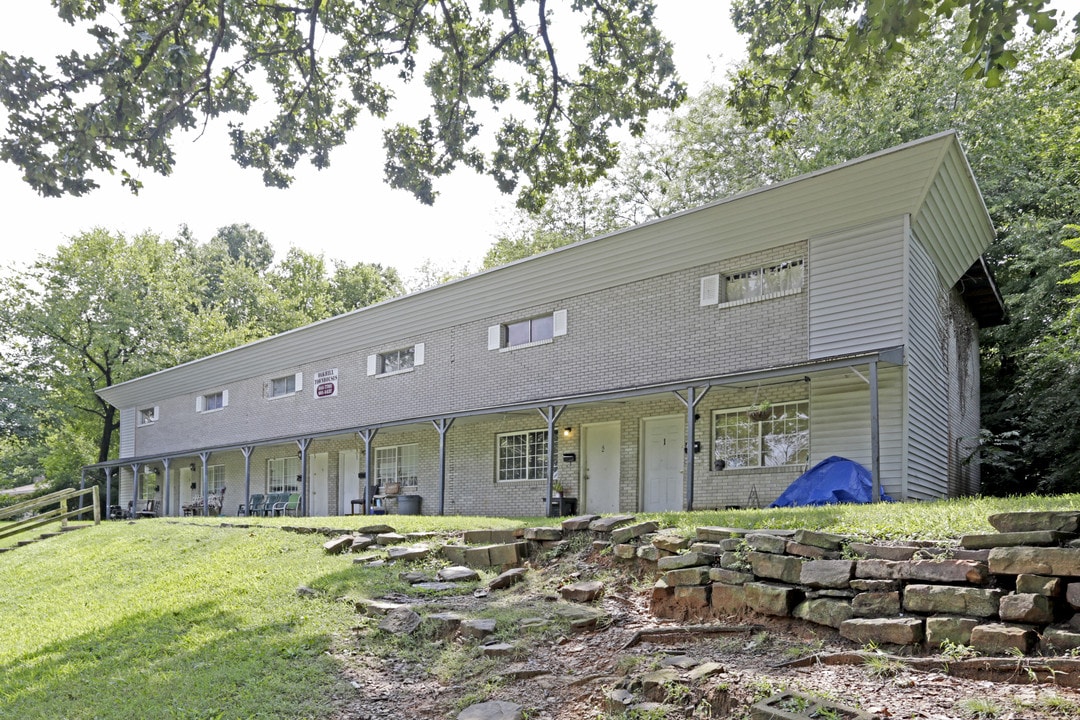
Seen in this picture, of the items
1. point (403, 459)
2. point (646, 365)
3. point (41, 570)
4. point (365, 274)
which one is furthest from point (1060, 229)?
point (365, 274)

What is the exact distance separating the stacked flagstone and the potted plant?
247 inches

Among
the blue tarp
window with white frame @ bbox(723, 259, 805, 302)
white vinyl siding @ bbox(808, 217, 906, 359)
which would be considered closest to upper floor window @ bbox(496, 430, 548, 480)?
window with white frame @ bbox(723, 259, 805, 302)

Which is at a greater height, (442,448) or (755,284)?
(755,284)

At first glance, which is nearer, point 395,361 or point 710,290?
point 710,290

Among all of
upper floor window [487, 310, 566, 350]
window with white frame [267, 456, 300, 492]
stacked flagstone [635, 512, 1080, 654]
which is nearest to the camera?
stacked flagstone [635, 512, 1080, 654]

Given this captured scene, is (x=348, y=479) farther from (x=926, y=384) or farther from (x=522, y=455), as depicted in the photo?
(x=926, y=384)

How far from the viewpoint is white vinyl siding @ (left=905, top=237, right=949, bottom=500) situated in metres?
12.4

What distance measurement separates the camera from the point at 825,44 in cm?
866

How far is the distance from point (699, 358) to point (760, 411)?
167 centimetres

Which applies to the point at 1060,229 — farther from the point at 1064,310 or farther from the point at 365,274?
the point at 365,274

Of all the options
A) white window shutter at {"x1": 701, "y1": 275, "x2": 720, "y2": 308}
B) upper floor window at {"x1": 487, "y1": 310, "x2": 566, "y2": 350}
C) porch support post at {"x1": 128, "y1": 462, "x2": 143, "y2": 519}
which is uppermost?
white window shutter at {"x1": 701, "y1": 275, "x2": 720, "y2": 308}

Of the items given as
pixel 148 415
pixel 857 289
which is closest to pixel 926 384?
pixel 857 289

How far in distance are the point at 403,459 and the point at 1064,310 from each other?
52.1ft

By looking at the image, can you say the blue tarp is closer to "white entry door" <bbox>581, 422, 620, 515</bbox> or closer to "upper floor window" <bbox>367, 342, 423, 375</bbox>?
"white entry door" <bbox>581, 422, 620, 515</bbox>
